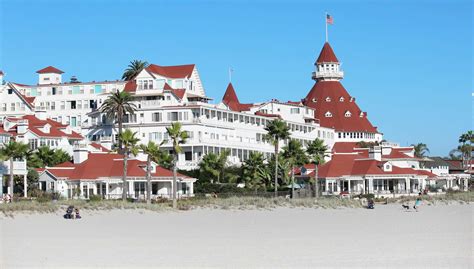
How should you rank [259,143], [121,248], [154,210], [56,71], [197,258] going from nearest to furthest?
[197,258]
[121,248]
[154,210]
[259,143]
[56,71]

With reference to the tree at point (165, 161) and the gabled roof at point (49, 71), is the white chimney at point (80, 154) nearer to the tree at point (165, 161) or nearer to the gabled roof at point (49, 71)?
the tree at point (165, 161)

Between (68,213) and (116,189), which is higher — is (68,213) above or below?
below

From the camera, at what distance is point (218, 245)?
33.5m

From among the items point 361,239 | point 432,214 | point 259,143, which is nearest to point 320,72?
point 259,143

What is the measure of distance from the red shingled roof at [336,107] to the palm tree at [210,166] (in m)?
47.4

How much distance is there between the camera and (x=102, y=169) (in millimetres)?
81000

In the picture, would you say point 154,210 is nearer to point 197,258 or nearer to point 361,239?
point 361,239

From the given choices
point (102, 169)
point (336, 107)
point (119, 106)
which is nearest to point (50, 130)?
point (119, 106)

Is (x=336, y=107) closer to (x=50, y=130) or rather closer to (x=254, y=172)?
(x=50, y=130)

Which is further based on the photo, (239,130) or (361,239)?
(239,130)

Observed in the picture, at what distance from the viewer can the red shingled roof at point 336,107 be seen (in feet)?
462

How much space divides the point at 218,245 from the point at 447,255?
7980 millimetres

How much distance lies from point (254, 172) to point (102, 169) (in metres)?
16.7

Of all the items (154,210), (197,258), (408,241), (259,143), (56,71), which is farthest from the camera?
(56,71)
